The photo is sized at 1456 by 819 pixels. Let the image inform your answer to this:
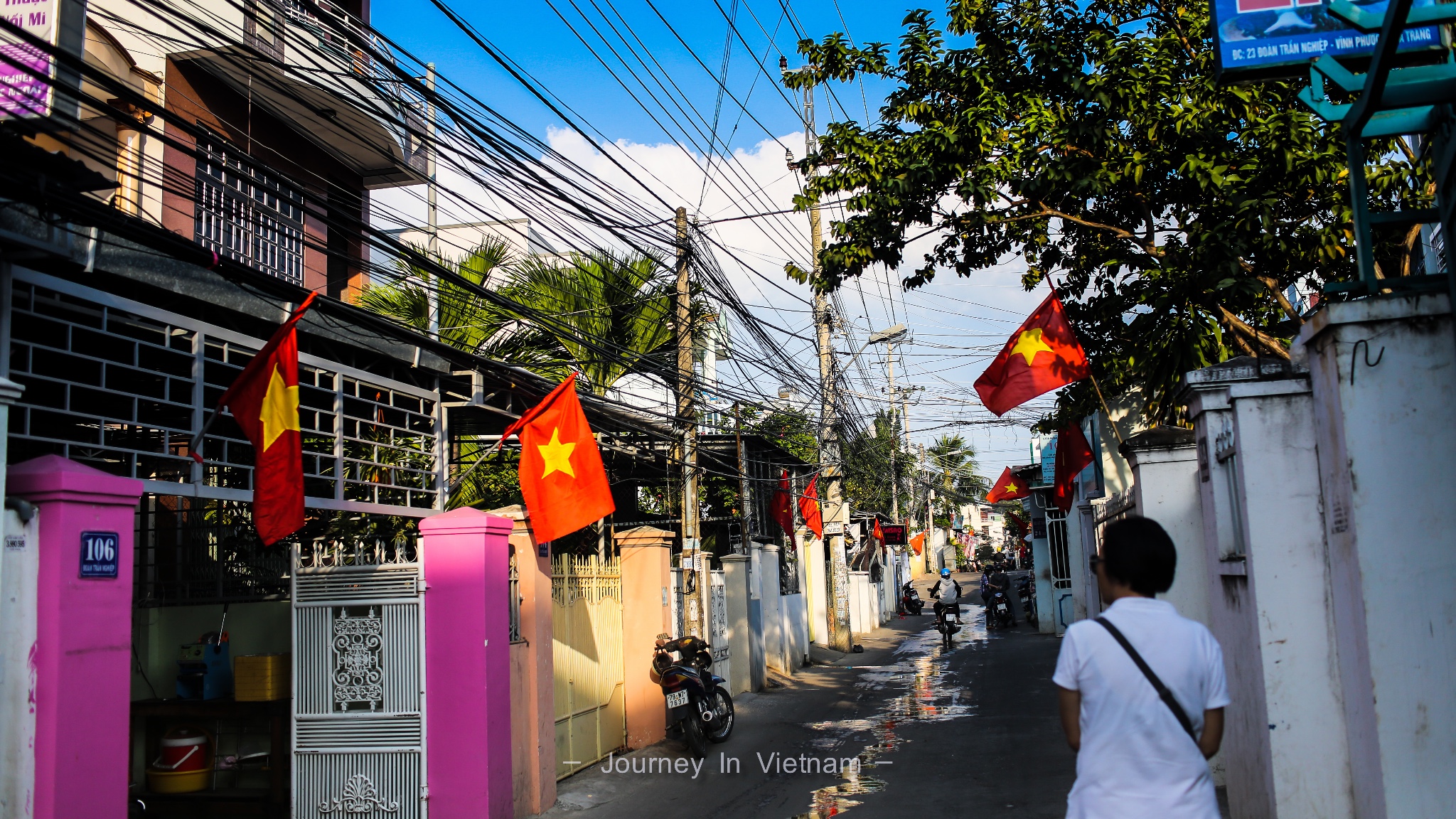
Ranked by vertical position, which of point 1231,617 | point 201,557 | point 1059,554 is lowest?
point 1059,554

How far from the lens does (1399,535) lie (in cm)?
484

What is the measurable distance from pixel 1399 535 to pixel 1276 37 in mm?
3538

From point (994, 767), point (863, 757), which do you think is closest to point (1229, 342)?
point (994, 767)

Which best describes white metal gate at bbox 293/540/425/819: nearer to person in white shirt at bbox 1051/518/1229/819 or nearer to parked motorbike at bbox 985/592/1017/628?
person in white shirt at bbox 1051/518/1229/819

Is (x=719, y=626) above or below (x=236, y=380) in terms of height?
below

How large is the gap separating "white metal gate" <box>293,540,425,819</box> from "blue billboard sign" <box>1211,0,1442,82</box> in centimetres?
658

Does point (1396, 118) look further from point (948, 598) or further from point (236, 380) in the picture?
point (948, 598)

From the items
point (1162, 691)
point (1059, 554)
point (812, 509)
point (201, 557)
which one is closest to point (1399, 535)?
point (1162, 691)

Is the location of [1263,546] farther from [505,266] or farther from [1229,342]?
[505,266]

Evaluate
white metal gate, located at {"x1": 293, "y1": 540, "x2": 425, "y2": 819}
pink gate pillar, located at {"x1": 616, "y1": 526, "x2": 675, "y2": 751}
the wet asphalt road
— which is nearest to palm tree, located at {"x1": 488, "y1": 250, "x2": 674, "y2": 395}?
pink gate pillar, located at {"x1": 616, "y1": 526, "x2": 675, "y2": 751}

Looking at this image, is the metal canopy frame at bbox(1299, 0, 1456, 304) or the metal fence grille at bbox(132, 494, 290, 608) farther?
the metal fence grille at bbox(132, 494, 290, 608)

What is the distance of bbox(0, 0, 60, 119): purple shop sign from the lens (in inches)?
215

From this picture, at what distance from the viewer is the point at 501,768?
7.64 metres

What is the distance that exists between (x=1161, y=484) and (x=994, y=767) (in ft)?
10.8
